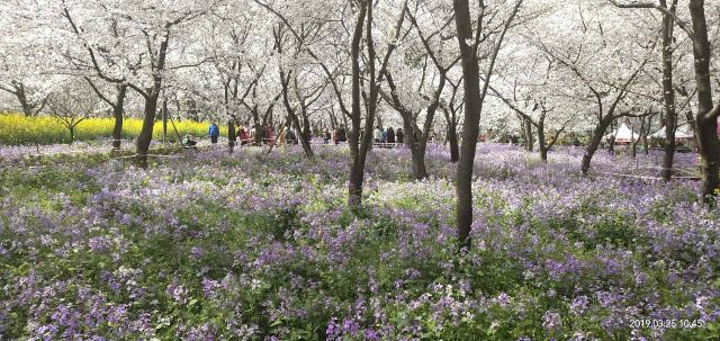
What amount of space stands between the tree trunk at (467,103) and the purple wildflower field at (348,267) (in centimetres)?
74

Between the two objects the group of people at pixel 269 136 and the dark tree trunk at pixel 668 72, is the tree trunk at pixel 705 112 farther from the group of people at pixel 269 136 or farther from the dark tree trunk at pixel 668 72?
the group of people at pixel 269 136

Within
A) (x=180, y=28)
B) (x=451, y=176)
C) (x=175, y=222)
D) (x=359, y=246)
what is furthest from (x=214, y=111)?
(x=359, y=246)

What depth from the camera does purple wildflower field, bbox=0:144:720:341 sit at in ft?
17.1

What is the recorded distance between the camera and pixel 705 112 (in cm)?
1058

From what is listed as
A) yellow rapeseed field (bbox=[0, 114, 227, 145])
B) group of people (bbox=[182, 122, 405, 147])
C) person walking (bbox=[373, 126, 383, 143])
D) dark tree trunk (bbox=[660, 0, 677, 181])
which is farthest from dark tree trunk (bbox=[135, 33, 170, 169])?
person walking (bbox=[373, 126, 383, 143])

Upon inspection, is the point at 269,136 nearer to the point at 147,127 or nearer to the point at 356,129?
the point at 147,127

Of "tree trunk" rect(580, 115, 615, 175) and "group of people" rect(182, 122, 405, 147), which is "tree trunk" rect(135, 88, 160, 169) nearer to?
"group of people" rect(182, 122, 405, 147)

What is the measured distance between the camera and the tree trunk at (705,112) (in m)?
10.3

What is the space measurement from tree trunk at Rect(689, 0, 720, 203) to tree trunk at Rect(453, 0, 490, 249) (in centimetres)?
640

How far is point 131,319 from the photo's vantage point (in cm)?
588

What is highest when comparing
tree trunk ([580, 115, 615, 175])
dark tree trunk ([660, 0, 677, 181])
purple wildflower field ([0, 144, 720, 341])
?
dark tree trunk ([660, 0, 677, 181])

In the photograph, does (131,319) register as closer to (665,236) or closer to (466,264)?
(466,264)

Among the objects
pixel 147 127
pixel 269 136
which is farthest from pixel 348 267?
pixel 269 136

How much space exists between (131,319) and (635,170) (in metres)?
19.9
